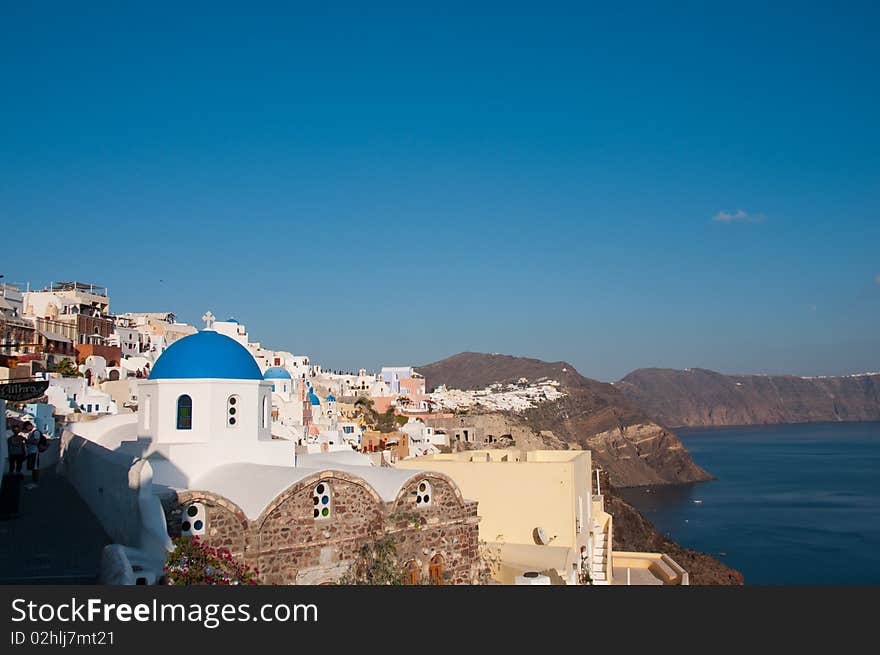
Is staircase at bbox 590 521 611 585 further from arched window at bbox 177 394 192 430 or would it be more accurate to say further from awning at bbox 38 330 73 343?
awning at bbox 38 330 73 343

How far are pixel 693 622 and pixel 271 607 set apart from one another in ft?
11.2

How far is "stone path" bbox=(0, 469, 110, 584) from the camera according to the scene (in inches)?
332

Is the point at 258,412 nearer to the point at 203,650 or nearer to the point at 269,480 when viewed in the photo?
the point at 269,480

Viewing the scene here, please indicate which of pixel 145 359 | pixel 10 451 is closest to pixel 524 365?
pixel 145 359

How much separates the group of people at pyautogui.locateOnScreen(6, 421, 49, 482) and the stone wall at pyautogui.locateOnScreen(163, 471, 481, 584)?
6522mm

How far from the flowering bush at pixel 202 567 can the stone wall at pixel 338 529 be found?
0.51 ft

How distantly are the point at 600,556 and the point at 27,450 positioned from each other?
42.8 ft

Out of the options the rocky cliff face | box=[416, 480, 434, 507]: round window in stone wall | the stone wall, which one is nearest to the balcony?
the stone wall

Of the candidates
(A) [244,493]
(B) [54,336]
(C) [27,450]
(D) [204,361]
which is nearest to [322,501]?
(A) [244,493]

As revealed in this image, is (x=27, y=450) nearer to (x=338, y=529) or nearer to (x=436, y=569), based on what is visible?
(x=338, y=529)

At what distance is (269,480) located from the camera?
1067 cm

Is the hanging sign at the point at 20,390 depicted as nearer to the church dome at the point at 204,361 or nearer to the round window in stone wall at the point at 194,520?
the church dome at the point at 204,361

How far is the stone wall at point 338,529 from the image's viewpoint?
9906mm

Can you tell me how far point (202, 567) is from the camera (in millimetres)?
9297
